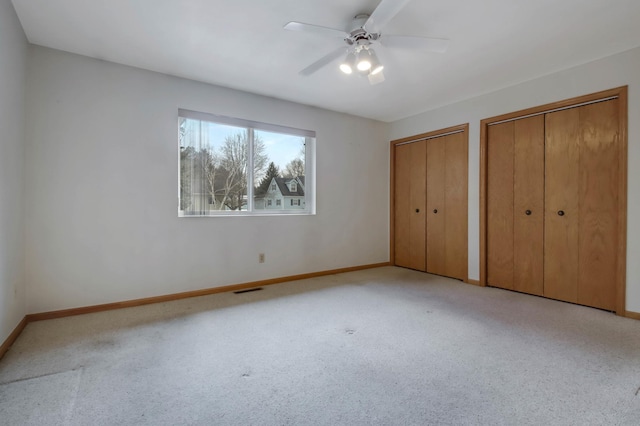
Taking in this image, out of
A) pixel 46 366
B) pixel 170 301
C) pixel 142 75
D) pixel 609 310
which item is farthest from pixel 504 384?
pixel 142 75

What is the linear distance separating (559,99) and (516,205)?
3.80ft

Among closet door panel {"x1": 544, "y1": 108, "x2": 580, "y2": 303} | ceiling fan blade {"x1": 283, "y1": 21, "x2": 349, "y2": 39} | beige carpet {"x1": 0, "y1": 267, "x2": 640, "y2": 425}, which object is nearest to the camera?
beige carpet {"x1": 0, "y1": 267, "x2": 640, "y2": 425}

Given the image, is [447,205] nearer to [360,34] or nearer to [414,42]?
[414,42]

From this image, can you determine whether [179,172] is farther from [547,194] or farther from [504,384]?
[547,194]

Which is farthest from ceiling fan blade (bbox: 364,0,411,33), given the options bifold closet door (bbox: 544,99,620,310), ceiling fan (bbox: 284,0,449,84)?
bifold closet door (bbox: 544,99,620,310)

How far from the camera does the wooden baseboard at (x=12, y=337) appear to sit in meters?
1.96

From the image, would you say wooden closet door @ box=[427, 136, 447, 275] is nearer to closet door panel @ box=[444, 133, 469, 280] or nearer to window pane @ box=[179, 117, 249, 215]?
closet door panel @ box=[444, 133, 469, 280]

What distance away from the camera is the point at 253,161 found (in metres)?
3.71

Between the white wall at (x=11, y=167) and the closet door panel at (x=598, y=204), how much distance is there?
4.75 m

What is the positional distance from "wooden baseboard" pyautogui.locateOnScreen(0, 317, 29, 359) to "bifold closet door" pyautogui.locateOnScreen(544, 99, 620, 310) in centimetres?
468

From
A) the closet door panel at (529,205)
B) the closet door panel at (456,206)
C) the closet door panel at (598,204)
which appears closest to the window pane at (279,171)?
the closet door panel at (456,206)

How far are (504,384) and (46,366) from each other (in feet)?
8.80

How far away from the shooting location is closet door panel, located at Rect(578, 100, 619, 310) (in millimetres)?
2762

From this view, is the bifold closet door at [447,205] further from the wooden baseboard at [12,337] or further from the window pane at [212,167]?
the wooden baseboard at [12,337]
